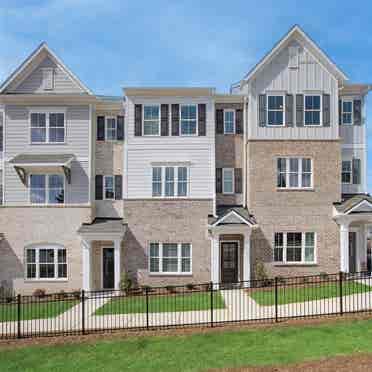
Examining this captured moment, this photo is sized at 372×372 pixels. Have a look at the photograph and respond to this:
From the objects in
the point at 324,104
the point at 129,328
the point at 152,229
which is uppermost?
the point at 324,104

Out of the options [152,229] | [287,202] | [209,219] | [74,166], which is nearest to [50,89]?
[74,166]

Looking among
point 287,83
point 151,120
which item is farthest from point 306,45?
point 151,120

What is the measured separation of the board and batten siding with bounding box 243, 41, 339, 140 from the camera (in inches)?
862

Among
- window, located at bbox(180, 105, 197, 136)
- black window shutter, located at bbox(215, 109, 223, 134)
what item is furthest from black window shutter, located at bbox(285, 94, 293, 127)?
window, located at bbox(180, 105, 197, 136)

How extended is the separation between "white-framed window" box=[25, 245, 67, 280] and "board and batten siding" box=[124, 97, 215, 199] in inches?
188

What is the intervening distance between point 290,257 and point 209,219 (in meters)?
4.77

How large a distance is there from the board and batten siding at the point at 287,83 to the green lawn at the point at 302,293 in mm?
8079

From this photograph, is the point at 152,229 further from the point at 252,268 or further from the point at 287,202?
the point at 287,202

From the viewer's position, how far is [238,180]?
22953 mm

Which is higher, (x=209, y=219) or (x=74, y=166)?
(x=74, y=166)

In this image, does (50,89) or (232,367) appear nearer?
(232,367)

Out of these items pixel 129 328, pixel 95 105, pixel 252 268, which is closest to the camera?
pixel 129 328

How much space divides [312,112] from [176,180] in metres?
8.23

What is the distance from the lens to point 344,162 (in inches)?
904
